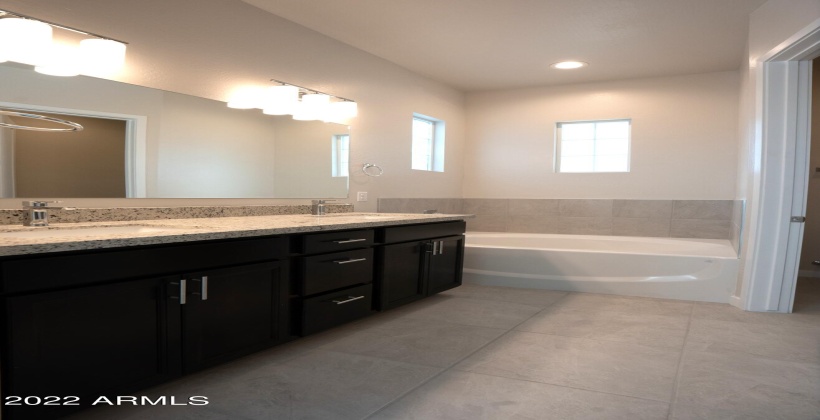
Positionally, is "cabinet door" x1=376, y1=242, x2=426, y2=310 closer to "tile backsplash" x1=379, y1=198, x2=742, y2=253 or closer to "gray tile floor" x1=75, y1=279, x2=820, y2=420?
"gray tile floor" x1=75, y1=279, x2=820, y2=420

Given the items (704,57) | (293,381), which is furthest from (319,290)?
(704,57)

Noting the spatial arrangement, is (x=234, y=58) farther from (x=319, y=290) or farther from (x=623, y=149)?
(x=623, y=149)

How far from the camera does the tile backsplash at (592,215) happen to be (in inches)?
189

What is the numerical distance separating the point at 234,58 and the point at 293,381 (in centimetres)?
191

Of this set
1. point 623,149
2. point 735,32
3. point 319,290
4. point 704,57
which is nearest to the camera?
point 319,290

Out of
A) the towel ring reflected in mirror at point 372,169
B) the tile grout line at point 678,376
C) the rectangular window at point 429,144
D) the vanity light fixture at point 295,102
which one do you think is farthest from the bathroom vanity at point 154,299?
the rectangular window at point 429,144

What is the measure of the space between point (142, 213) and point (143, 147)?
319 millimetres

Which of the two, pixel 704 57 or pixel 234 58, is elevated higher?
pixel 704 57

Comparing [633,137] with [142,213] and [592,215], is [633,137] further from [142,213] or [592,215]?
[142,213]

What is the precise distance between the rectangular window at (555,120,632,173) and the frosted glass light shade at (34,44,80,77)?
437 centimetres

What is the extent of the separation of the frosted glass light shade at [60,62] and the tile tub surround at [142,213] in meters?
0.58

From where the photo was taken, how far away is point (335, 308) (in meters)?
2.67

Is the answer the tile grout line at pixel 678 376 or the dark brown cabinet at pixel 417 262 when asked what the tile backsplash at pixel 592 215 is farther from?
the tile grout line at pixel 678 376

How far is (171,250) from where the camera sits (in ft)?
5.98
